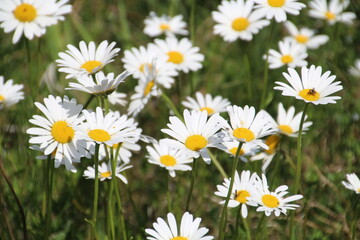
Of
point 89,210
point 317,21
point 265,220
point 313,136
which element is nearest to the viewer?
point 265,220

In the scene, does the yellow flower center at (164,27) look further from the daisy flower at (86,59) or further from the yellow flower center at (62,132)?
the yellow flower center at (62,132)

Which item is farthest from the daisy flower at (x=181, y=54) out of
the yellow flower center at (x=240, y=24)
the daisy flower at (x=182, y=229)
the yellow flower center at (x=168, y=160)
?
the daisy flower at (x=182, y=229)

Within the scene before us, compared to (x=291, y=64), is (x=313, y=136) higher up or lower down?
lower down

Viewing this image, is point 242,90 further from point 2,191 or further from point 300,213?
point 2,191

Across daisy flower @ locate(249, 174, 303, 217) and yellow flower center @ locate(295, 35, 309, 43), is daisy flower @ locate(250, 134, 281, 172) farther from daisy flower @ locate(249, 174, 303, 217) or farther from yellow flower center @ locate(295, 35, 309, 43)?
yellow flower center @ locate(295, 35, 309, 43)

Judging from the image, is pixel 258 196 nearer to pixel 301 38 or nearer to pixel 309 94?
pixel 309 94

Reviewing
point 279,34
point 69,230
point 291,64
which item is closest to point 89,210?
point 69,230

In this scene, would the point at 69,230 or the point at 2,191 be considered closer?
the point at 2,191
